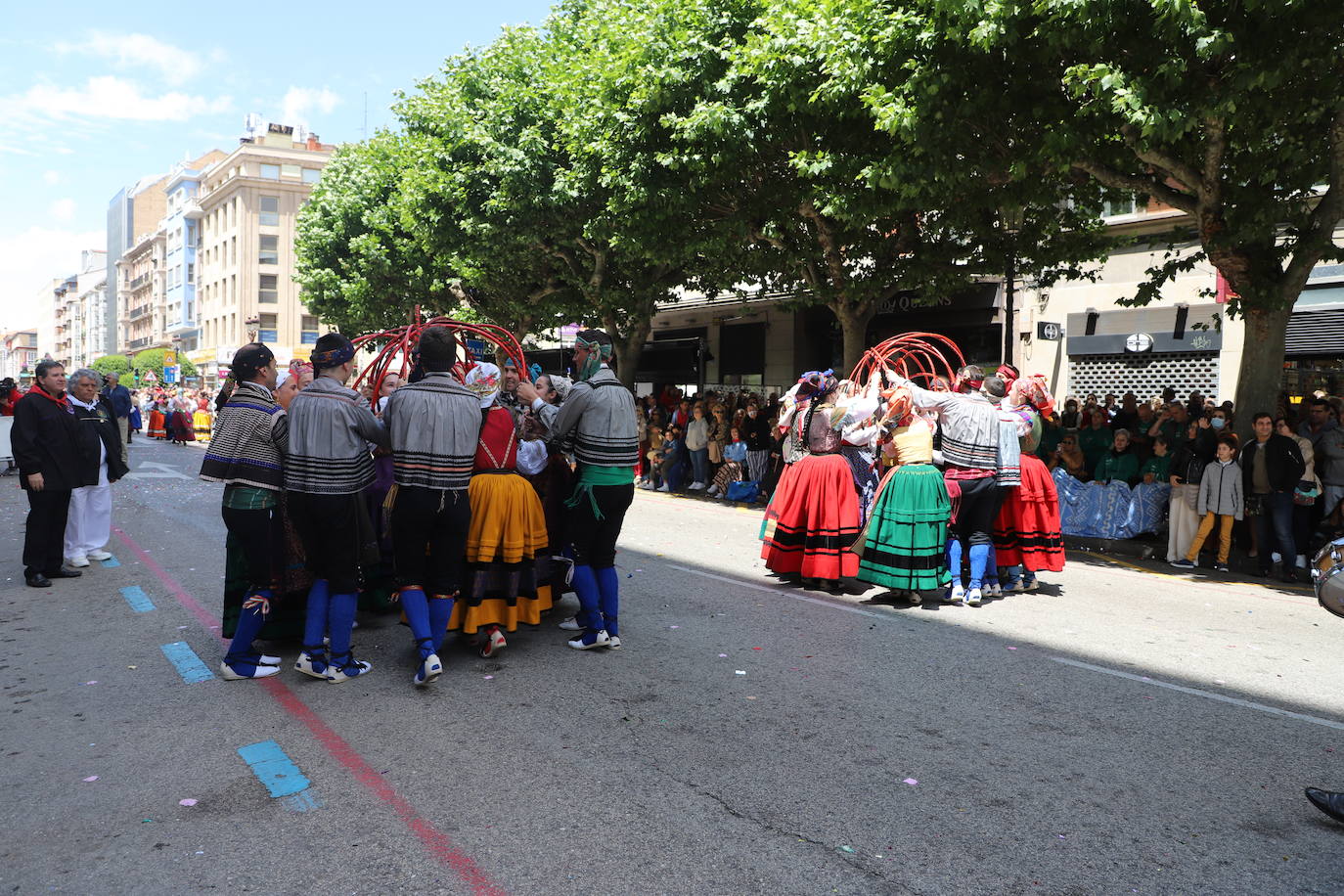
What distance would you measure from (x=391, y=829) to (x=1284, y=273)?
11.1 meters

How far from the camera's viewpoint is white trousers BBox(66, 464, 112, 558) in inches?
362

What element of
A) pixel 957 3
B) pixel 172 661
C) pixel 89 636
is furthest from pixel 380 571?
pixel 957 3

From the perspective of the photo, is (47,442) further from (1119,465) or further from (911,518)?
(1119,465)

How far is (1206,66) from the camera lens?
30.9ft

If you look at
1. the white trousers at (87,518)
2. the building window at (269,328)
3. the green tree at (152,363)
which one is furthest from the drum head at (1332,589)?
the green tree at (152,363)

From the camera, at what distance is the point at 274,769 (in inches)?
166

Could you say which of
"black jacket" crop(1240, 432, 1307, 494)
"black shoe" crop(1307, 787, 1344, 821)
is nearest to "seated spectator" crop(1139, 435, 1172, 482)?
"black jacket" crop(1240, 432, 1307, 494)

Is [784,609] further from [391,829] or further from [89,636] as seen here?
[89,636]

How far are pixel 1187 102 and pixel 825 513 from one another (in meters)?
5.30

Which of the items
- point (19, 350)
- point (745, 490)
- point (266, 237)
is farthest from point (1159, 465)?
point (19, 350)

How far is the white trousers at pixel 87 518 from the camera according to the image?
9188mm

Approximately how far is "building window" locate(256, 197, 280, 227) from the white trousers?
68.7 metres

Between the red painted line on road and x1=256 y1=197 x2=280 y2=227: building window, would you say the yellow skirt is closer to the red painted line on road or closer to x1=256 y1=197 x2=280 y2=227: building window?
the red painted line on road

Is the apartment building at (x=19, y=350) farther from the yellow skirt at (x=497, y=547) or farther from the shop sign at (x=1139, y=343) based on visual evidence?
the yellow skirt at (x=497, y=547)
